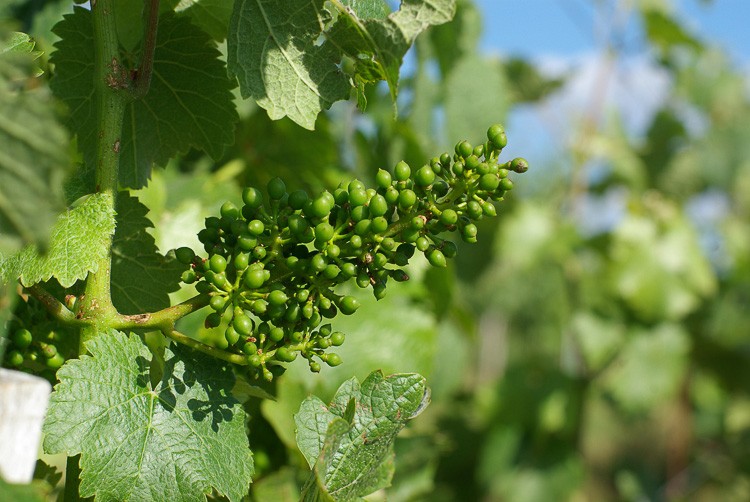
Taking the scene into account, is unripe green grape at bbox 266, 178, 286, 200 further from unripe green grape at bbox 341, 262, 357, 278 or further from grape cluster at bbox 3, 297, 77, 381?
grape cluster at bbox 3, 297, 77, 381

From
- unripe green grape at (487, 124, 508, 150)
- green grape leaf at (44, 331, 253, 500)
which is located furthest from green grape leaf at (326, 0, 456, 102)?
green grape leaf at (44, 331, 253, 500)

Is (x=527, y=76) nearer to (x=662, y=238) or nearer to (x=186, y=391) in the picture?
(x=662, y=238)

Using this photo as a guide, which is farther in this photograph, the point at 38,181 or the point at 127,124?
the point at 127,124

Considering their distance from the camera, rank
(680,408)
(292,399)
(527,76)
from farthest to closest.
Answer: (680,408), (527,76), (292,399)

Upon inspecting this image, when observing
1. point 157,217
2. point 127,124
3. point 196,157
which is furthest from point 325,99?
point 196,157

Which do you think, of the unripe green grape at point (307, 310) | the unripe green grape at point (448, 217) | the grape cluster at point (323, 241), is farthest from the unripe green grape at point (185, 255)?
the unripe green grape at point (448, 217)

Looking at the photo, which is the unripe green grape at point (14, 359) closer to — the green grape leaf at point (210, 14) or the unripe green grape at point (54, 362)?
the unripe green grape at point (54, 362)
